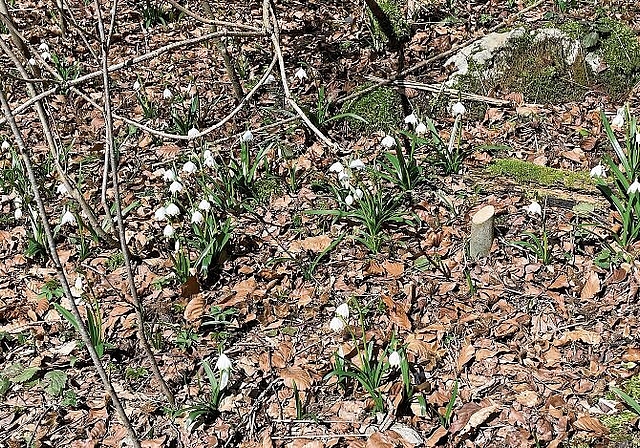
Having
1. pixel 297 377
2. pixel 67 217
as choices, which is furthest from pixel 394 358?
pixel 67 217

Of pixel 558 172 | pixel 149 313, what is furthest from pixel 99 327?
pixel 558 172

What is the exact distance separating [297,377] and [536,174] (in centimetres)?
180

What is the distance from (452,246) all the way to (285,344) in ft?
3.16

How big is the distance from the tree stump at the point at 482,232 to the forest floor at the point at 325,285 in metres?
0.05

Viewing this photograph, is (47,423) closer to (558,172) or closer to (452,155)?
(452,155)

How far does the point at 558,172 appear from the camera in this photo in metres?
3.71

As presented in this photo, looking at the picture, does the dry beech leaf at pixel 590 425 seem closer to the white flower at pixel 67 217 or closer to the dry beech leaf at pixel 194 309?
the dry beech leaf at pixel 194 309

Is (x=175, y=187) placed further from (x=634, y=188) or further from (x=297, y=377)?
(x=634, y=188)

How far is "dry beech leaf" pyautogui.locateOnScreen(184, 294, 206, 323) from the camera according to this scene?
3.08 m

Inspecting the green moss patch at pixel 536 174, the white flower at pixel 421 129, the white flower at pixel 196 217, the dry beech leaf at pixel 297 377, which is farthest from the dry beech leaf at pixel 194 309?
the green moss patch at pixel 536 174

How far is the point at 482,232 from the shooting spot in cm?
317

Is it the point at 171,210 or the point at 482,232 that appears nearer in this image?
the point at 482,232

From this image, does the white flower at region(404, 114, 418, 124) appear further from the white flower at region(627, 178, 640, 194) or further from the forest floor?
the white flower at region(627, 178, 640, 194)

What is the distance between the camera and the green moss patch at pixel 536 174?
3.62 meters
